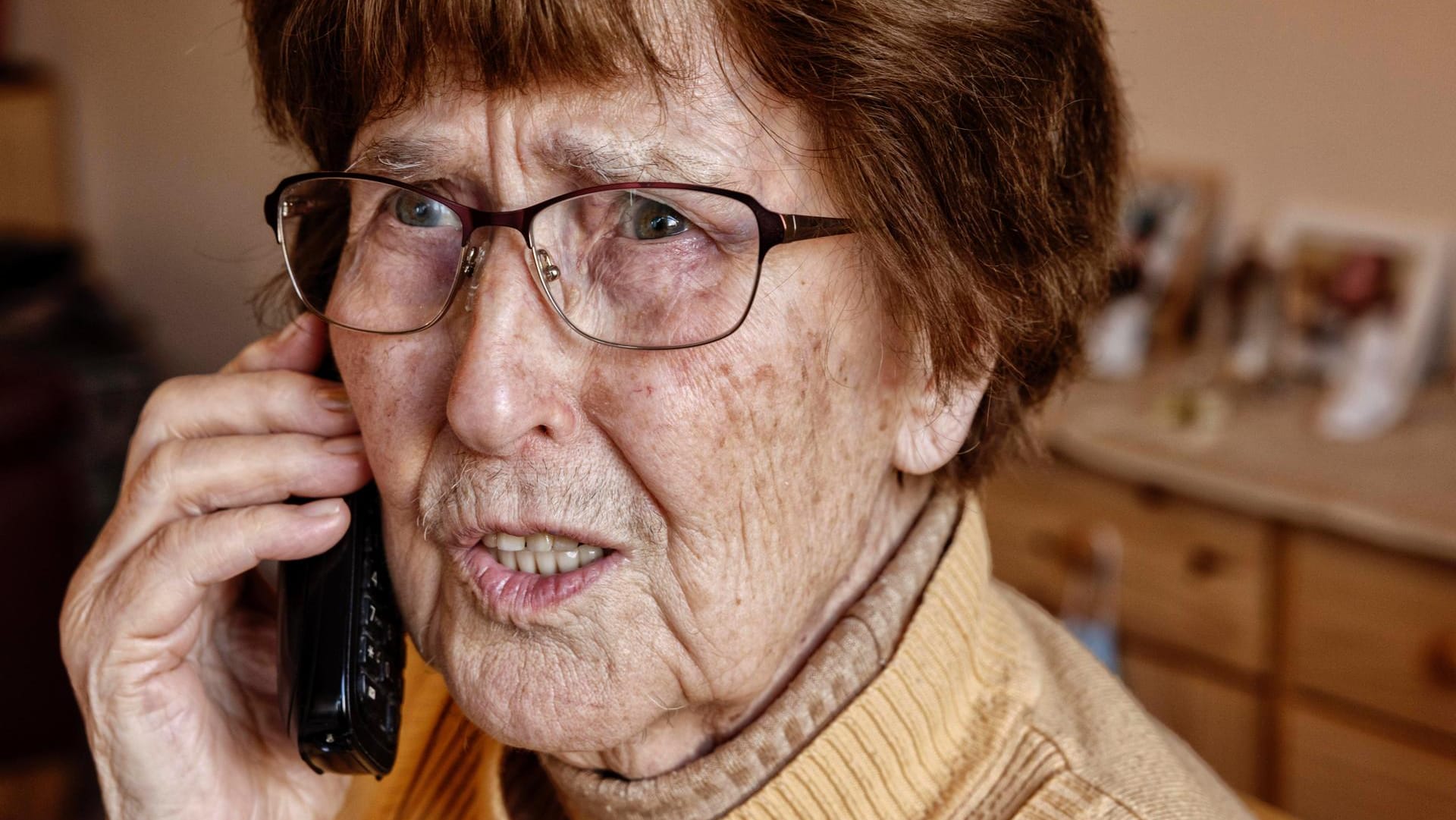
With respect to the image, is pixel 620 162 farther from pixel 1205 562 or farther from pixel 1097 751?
pixel 1205 562

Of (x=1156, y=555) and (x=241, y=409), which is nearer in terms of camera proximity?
(x=241, y=409)

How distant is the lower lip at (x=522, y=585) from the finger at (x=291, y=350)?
13.6 inches

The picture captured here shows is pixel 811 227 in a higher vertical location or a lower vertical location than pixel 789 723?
higher

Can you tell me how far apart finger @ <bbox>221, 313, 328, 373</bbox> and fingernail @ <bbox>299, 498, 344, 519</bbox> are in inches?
6.7

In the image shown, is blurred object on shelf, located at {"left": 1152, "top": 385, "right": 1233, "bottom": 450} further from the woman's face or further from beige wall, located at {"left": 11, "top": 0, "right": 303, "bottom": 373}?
beige wall, located at {"left": 11, "top": 0, "right": 303, "bottom": 373}

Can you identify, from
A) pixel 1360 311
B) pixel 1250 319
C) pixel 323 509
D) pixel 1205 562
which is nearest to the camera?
pixel 323 509

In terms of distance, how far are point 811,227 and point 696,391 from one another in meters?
0.13

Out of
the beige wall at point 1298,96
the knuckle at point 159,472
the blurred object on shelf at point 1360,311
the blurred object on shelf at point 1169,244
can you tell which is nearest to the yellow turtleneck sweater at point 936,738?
the knuckle at point 159,472

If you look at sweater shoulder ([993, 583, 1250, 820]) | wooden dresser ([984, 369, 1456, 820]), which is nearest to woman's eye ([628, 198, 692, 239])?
sweater shoulder ([993, 583, 1250, 820])

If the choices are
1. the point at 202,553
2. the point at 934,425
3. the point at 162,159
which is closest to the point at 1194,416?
the point at 934,425

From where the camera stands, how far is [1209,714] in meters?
2.09

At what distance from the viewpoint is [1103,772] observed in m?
0.95

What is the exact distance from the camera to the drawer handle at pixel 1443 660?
1.78 m

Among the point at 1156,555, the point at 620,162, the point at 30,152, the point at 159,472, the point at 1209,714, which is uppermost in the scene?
the point at 620,162
